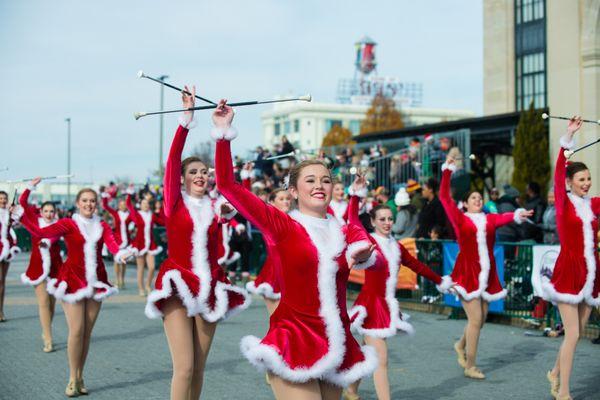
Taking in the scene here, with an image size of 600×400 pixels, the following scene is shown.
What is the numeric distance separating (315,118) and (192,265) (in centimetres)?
9125

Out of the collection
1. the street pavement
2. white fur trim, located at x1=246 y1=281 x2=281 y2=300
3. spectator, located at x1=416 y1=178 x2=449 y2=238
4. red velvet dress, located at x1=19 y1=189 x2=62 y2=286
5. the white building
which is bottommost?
the street pavement

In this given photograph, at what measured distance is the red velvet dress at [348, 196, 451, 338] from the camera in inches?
281

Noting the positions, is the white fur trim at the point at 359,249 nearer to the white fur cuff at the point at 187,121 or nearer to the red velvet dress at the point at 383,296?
the white fur cuff at the point at 187,121

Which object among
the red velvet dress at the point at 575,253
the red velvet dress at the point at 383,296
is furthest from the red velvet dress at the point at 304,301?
the red velvet dress at the point at 575,253

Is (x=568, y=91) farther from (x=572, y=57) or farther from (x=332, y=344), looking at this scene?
(x=332, y=344)

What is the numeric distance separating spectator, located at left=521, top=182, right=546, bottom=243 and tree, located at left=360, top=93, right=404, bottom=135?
43311 mm

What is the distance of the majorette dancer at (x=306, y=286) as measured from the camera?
4.35 metres

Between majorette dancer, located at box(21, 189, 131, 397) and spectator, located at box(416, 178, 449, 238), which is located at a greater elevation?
spectator, located at box(416, 178, 449, 238)

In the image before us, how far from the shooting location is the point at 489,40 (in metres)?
30.8

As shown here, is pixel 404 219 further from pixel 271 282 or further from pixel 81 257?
pixel 81 257

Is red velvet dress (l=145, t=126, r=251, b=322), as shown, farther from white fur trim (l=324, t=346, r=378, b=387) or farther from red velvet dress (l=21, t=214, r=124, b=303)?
red velvet dress (l=21, t=214, r=124, b=303)

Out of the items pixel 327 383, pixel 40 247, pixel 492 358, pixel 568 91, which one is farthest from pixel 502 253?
pixel 568 91

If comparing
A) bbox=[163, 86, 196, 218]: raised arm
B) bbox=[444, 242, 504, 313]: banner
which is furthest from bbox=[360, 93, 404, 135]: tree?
bbox=[163, 86, 196, 218]: raised arm

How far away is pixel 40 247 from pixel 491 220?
6.26m
